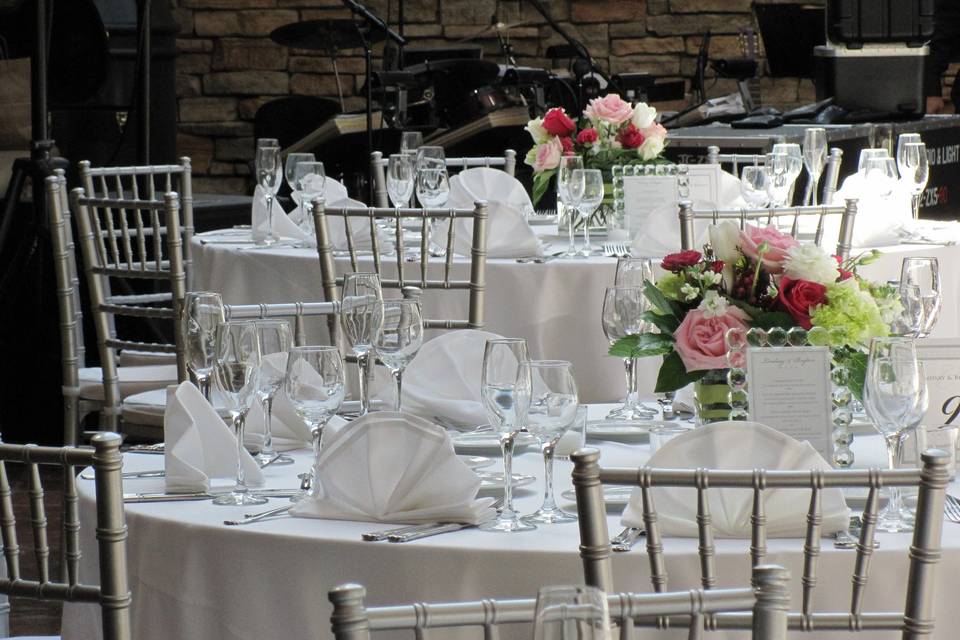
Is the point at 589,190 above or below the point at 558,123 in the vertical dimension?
below

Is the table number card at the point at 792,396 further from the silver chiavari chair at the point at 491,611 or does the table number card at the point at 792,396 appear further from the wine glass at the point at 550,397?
the silver chiavari chair at the point at 491,611

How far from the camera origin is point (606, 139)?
14.1 ft

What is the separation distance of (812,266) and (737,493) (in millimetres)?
387

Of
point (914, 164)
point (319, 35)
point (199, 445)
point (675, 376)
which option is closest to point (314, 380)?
point (199, 445)

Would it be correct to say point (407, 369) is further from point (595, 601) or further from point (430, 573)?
point (595, 601)

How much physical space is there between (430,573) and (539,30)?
9.29 metres

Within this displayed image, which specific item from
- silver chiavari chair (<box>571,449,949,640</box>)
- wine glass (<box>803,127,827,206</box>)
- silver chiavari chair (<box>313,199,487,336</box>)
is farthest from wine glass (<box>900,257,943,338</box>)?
wine glass (<box>803,127,827,206</box>)

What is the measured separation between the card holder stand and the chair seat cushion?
2262mm

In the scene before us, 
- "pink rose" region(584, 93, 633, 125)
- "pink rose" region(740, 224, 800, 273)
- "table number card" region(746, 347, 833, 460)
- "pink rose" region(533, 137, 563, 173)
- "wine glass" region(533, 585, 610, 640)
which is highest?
"pink rose" region(584, 93, 633, 125)

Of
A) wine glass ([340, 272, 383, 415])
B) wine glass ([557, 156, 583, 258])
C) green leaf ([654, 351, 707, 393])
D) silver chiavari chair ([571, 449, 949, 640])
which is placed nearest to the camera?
silver chiavari chair ([571, 449, 949, 640])

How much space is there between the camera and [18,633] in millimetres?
3482

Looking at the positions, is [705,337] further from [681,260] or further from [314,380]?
[314,380]

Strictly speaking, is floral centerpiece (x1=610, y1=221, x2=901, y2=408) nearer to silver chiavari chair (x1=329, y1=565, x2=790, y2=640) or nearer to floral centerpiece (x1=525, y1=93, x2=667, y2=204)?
silver chiavari chair (x1=329, y1=565, x2=790, y2=640)

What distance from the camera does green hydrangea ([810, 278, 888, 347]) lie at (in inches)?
73.4
